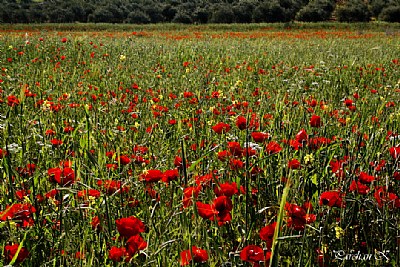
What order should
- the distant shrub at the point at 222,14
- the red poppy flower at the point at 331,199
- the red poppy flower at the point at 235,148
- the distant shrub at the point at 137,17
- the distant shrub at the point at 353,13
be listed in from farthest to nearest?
the distant shrub at the point at 137,17
the distant shrub at the point at 222,14
the distant shrub at the point at 353,13
the red poppy flower at the point at 235,148
the red poppy flower at the point at 331,199

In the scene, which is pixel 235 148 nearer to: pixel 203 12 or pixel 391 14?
pixel 203 12

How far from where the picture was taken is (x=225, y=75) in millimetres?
5508

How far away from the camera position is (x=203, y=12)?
144 feet

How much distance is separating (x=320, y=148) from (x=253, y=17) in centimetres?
4444

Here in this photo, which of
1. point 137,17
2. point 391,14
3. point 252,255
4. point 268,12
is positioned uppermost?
point 268,12

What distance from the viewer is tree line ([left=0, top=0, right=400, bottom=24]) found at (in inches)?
1629

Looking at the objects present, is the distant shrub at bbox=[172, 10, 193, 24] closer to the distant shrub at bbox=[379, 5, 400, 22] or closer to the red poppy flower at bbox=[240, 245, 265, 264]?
the distant shrub at bbox=[379, 5, 400, 22]

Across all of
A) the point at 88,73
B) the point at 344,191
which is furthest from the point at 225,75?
the point at 344,191

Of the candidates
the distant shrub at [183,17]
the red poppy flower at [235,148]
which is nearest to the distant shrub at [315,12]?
the distant shrub at [183,17]

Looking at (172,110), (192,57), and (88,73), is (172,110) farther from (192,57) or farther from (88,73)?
(192,57)

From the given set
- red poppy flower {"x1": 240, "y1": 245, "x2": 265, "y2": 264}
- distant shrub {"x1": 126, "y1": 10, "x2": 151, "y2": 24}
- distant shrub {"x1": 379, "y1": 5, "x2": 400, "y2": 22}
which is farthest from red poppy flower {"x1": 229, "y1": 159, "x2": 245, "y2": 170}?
distant shrub {"x1": 379, "y1": 5, "x2": 400, "y2": 22}

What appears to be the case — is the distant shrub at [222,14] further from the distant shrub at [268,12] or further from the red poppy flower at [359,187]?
the red poppy flower at [359,187]

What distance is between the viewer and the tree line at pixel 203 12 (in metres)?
41.4

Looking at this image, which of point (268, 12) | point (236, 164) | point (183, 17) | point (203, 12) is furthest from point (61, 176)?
point (203, 12)
